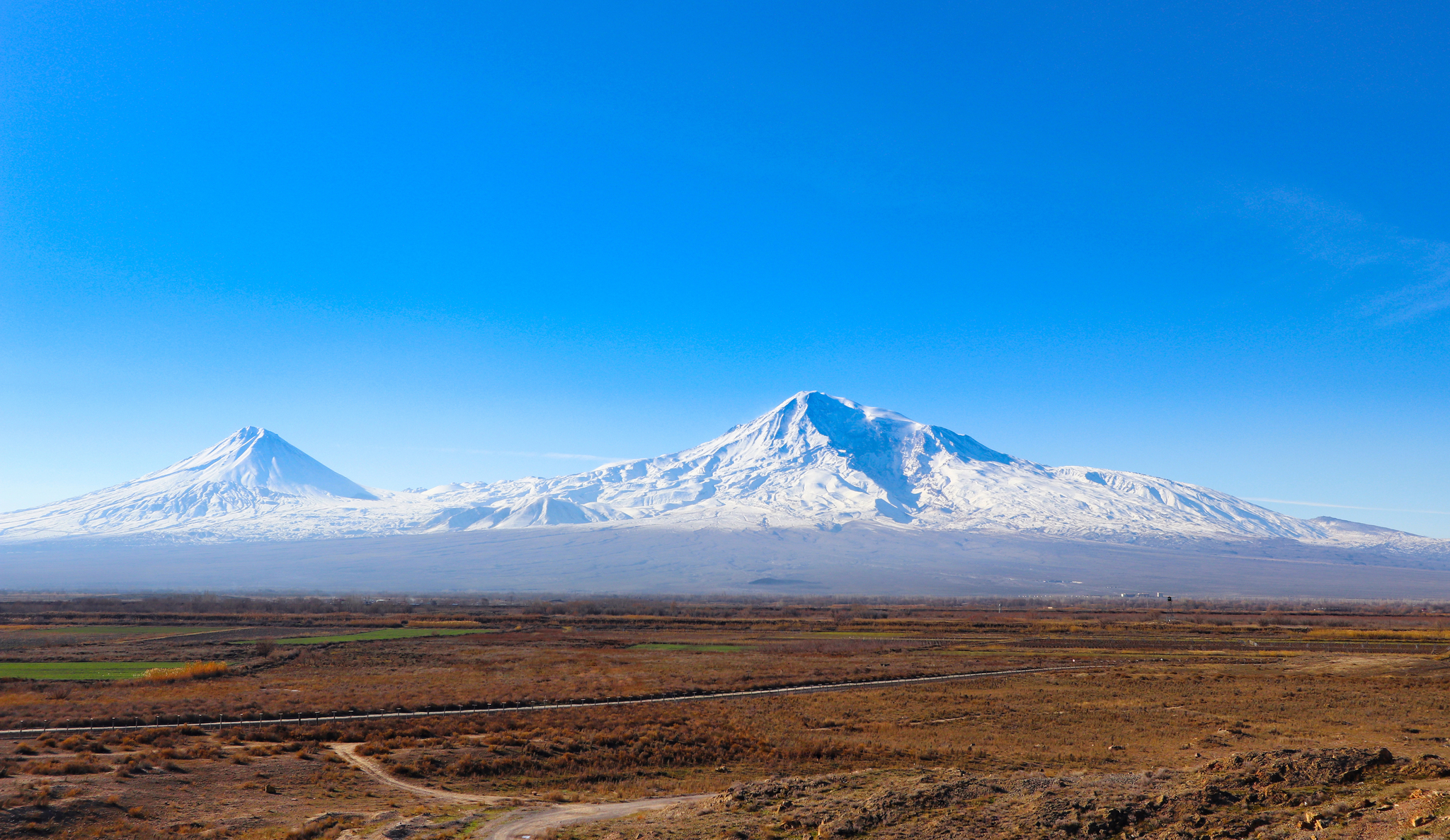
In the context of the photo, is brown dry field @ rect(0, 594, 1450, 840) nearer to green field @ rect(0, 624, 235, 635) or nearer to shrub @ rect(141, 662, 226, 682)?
shrub @ rect(141, 662, 226, 682)

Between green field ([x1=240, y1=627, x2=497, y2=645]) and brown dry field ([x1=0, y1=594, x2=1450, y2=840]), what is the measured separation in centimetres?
507

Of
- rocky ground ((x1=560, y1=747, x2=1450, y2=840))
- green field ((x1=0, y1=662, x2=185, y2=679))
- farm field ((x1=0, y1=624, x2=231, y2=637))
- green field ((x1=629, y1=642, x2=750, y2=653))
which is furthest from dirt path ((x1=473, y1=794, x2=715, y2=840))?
farm field ((x1=0, y1=624, x2=231, y2=637))

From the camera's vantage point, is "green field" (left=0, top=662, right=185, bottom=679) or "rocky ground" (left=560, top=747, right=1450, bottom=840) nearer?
"rocky ground" (left=560, top=747, right=1450, bottom=840)

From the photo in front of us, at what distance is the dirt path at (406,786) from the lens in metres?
20.1

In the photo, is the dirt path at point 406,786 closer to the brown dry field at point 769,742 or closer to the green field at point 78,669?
the brown dry field at point 769,742

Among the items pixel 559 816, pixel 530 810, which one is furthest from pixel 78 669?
pixel 559 816

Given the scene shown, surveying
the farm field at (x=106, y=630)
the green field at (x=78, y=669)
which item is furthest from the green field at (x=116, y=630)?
the green field at (x=78, y=669)

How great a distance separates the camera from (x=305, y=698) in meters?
34.4

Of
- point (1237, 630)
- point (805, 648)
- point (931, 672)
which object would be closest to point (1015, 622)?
point (1237, 630)

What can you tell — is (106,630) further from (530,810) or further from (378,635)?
(530,810)

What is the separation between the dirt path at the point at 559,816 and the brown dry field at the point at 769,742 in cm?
64

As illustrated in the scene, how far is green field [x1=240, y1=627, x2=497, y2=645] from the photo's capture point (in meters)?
67.3

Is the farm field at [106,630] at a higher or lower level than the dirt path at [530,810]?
lower

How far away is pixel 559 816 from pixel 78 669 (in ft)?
145
